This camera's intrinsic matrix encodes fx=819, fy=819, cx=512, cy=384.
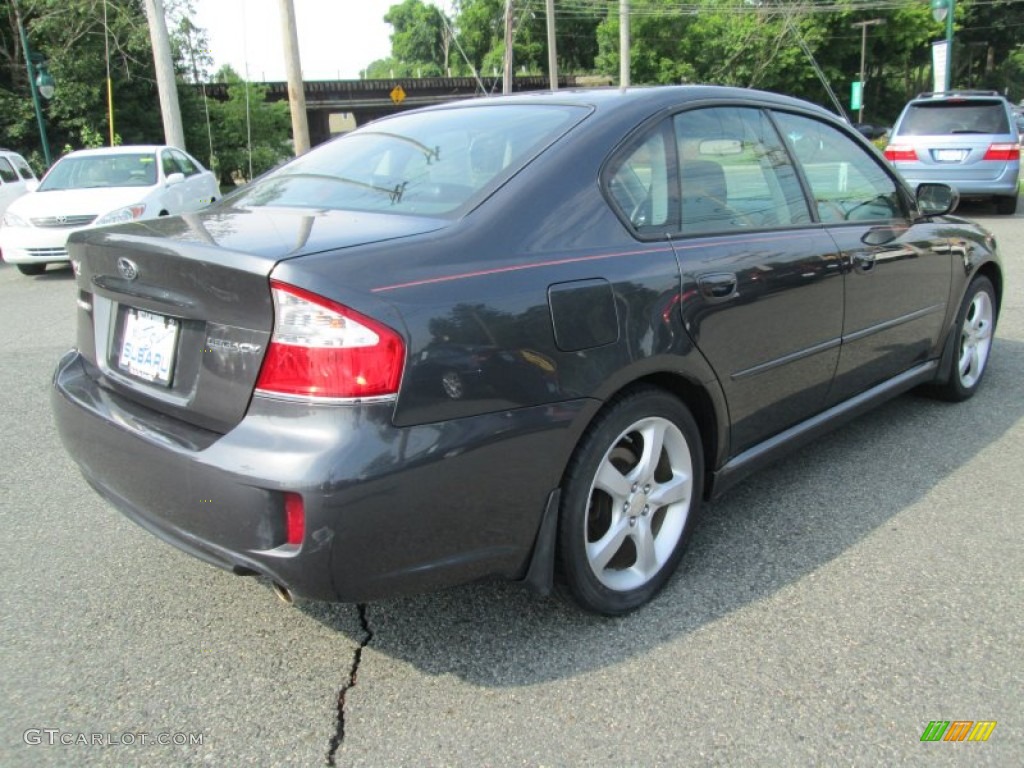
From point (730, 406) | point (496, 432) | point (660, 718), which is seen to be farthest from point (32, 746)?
point (730, 406)

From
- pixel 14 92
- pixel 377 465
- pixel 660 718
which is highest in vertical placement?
pixel 14 92

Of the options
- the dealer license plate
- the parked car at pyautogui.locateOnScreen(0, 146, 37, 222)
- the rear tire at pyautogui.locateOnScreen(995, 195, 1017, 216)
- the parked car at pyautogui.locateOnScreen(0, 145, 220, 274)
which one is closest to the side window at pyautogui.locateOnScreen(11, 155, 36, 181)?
the parked car at pyautogui.locateOnScreen(0, 146, 37, 222)

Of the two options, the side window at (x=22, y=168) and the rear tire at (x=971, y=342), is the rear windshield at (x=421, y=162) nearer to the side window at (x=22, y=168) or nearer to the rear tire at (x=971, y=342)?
the rear tire at (x=971, y=342)

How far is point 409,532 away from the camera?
6.66 feet

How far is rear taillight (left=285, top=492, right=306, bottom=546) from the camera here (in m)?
1.94

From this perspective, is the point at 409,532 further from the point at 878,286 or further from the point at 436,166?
Answer: the point at 878,286

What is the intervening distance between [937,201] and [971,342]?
3.26 feet

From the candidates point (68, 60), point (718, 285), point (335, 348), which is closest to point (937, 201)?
point (718, 285)

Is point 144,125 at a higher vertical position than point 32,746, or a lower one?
higher

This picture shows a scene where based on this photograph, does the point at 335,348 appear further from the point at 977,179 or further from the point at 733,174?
the point at 977,179

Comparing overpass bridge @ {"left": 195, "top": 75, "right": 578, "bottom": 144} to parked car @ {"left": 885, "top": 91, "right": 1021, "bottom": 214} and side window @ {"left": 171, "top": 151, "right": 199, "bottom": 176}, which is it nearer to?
side window @ {"left": 171, "top": 151, "right": 199, "bottom": 176}

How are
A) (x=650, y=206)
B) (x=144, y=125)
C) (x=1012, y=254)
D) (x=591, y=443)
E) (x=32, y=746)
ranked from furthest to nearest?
(x=144, y=125) → (x=1012, y=254) → (x=650, y=206) → (x=591, y=443) → (x=32, y=746)

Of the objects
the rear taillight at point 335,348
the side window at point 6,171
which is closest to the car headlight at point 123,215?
the side window at point 6,171

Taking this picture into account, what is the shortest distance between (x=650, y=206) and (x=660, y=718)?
1.55m
